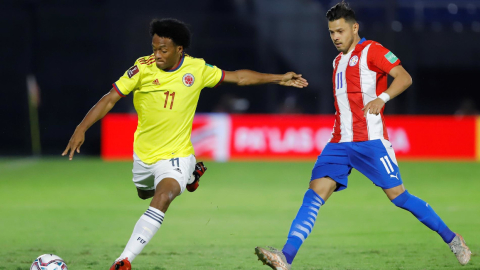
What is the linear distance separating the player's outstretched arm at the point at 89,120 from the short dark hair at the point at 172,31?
676 mm

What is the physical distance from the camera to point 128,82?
20.3 ft

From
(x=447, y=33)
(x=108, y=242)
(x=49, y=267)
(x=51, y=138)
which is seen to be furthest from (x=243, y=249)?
(x=447, y=33)

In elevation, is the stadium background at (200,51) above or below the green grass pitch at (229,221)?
above

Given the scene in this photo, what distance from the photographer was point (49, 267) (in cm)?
570

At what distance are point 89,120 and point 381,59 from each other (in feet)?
8.46

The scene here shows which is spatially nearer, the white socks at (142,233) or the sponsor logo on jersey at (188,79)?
the white socks at (142,233)

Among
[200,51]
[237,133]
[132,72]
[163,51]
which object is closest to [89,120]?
[132,72]

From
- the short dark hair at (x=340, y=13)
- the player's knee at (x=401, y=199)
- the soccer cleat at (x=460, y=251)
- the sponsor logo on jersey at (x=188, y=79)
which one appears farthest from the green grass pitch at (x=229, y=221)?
the short dark hair at (x=340, y=13)

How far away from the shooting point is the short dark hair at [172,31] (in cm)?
623

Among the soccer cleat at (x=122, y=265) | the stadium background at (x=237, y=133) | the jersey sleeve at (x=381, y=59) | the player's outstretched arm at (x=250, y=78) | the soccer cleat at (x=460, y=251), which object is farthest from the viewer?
the stadium background at (x=237, y=133)

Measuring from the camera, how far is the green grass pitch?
22.6 ft

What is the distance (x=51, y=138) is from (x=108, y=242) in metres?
14.8

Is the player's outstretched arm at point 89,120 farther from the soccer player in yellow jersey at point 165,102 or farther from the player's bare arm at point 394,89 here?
the player's bare arm at point 394,89

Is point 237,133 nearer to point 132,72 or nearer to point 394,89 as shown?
point 132,72
